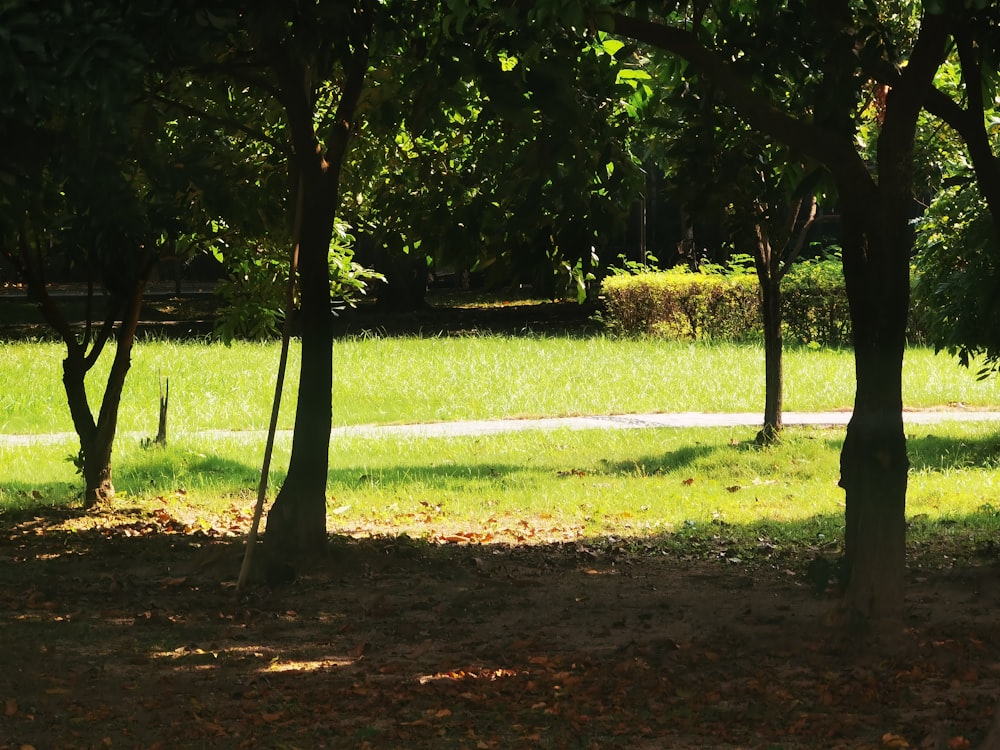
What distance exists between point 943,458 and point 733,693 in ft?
22.9

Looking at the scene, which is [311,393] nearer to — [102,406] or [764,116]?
[102,406]

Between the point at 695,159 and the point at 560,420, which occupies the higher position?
the point at 695,159

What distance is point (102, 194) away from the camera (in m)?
4.70

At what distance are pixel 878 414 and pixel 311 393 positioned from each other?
11.0 feet

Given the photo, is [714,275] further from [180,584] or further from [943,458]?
[180,584]

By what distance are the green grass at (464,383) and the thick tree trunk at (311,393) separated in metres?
6.89

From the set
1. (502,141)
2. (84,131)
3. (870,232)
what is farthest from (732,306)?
(84,131)

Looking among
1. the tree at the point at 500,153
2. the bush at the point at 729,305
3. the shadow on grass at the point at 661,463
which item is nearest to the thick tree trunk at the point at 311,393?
the tree at the point at 500,153

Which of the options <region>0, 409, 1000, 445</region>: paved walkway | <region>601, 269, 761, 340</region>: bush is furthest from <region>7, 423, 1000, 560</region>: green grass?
<region>601, 269, 761, 340</region>: bush

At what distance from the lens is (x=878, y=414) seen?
587cm

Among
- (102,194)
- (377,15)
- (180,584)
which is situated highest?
(377,15)

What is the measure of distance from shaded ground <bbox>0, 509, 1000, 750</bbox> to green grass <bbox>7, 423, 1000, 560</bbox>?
2.80 ft

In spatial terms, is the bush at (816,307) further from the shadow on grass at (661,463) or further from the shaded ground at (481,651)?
the shaded ground at (481,651)

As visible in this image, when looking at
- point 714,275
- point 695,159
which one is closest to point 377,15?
point 695,159
